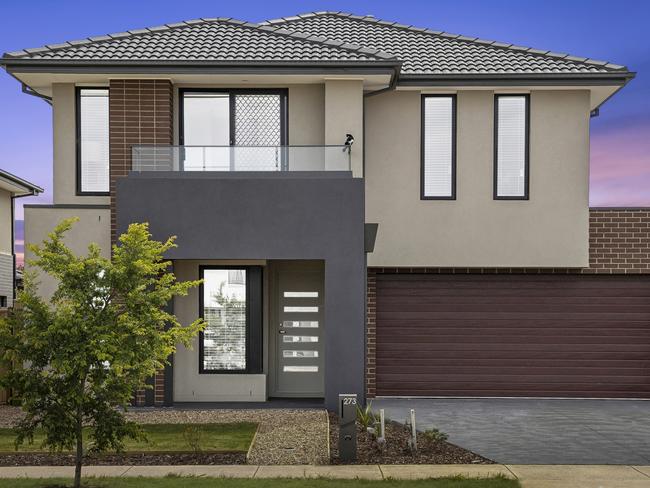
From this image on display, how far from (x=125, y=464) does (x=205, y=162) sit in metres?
6.42

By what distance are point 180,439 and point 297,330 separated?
524 cm

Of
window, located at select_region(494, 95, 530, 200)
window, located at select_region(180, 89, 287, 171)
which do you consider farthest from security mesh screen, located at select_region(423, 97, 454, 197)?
window, located at select_region(180, 89, 287, 171)

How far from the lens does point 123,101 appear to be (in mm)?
16078

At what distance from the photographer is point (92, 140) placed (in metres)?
16.7

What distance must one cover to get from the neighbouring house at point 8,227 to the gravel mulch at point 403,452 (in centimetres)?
1967

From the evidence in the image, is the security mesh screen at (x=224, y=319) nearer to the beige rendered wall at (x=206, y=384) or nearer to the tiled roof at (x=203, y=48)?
the beige rendered wall at (x=206, y=384)

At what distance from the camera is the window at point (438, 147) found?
17.4m

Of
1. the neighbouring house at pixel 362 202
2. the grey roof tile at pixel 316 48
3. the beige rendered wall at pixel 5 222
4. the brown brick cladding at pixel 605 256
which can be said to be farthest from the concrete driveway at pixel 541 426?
the beige rendered wall at pixel 5 222

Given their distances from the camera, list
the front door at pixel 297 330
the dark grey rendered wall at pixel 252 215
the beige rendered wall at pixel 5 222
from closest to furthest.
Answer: the dark grey rendered wall at pixel 252 215 → the front door at pixel 297 330 → the beige rendered wall at pixel 5 222

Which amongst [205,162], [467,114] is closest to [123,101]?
[205,162]

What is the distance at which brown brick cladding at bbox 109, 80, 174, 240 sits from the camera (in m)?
16.1

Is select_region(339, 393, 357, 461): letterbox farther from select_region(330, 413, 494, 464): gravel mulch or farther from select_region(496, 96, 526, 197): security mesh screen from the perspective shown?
select_region(496, 96, 526, 197): security mesh screen

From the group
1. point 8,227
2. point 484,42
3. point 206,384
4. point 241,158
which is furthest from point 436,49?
point 8,227

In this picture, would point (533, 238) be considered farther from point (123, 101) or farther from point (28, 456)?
point (28, 456)
